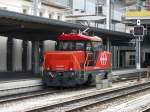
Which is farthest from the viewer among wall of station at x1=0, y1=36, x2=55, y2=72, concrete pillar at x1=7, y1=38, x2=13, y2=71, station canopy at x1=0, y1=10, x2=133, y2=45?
concrete pillar at x1=7, y1=38, x2=13, y2=71

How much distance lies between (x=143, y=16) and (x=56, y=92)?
3614cm

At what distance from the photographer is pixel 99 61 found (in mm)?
30672

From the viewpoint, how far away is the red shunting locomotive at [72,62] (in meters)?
28.1

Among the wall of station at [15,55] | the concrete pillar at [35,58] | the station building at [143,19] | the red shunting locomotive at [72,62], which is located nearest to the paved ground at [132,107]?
the red shunting locomotive at [72,62]

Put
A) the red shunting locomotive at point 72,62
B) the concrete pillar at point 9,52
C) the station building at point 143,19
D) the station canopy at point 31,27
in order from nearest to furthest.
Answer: the red shunting locomotive at point 72,62
the station canopy at point 31,27
the concrete pillar at point 9,52
the station building at point 143,19

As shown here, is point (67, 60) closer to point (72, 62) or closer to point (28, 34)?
point (72, 62)

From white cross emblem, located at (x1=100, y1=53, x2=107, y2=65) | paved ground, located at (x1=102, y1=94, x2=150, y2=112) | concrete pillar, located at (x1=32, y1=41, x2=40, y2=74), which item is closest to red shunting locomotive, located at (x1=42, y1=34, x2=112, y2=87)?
white cross emblem, located at (x1=100, y1=53, x2=107, y2=65)

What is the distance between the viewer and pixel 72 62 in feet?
92.3

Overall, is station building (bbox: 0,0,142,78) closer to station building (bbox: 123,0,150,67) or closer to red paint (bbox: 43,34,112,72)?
station building (bbox: 123,0,150,67)

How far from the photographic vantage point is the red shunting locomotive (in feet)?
92.3

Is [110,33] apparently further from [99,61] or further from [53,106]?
[53,106]

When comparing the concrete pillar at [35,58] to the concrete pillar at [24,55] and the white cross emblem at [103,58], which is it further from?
the white cross emblem at [103,58]

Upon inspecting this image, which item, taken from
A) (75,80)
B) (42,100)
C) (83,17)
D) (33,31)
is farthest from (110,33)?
(42,100)

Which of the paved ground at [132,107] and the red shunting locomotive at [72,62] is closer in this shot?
the paved ground at [132,107]
